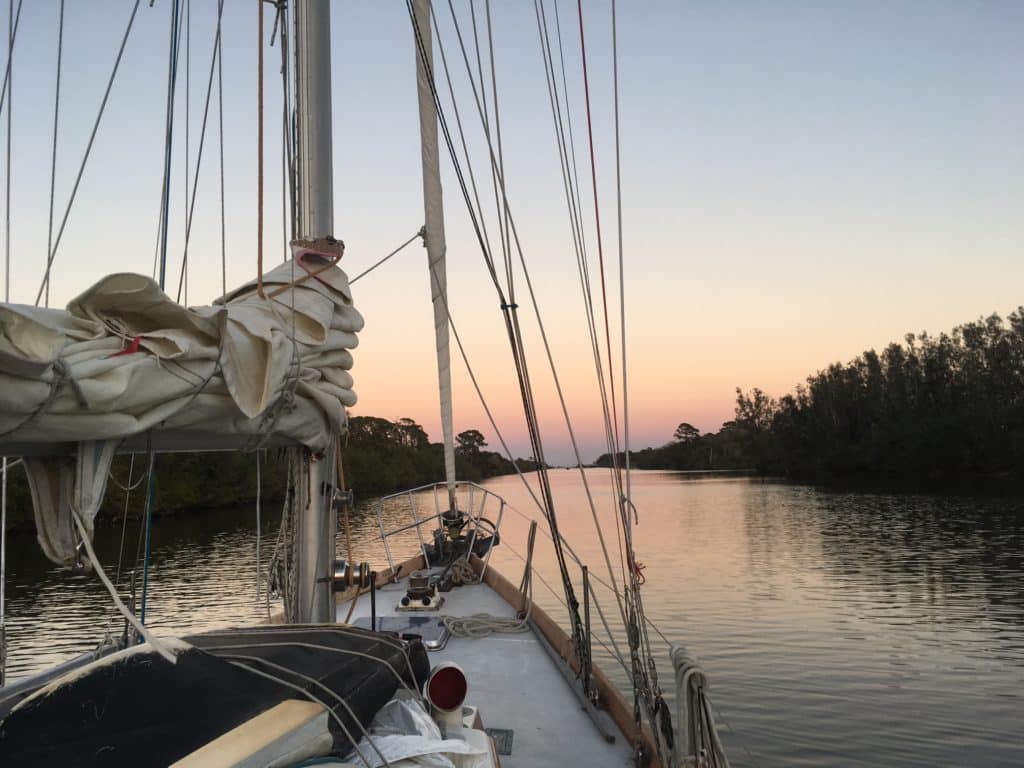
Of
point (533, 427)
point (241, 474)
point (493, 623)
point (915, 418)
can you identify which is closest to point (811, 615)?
point (493, 623)

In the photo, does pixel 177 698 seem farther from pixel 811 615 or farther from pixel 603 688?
pixel 811 615

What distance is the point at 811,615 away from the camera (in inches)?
470

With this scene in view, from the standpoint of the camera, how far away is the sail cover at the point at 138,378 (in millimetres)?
1905

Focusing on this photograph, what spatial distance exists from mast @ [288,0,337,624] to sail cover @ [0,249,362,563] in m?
0.51

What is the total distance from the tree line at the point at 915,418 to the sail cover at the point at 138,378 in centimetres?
5227

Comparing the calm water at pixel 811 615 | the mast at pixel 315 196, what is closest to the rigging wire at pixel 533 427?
the mast at pixel 315 196

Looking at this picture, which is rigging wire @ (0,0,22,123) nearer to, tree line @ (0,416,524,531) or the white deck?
tree line @ (0,416,524,531)

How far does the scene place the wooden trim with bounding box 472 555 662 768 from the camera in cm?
346

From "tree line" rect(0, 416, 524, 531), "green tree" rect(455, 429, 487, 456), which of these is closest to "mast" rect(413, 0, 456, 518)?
"tree line" rect(0, 416, 524, 531)

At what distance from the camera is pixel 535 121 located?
21.5 feet

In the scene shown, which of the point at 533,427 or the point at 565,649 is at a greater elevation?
the point at 533,427

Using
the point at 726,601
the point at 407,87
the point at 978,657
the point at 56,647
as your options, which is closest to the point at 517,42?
the point at 407,87

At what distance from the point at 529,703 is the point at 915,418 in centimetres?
6876

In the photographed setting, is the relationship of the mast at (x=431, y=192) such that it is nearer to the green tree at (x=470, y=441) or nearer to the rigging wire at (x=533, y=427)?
the rigging wire at (x=533, y=427)
